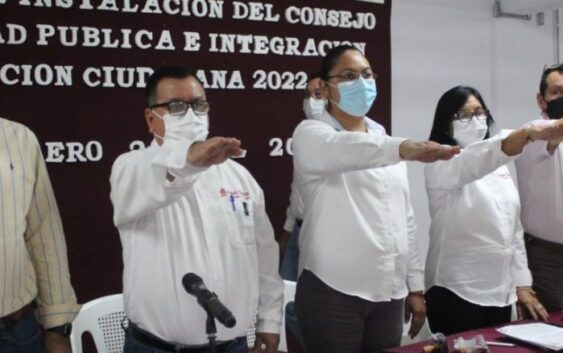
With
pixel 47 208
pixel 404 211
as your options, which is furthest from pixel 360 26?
pixel 47 208

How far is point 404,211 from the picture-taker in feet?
7.72

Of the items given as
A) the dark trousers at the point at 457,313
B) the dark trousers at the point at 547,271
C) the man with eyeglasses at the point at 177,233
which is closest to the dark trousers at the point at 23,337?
the man with eyeglasses at the point at 177,233

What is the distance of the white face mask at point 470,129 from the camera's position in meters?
2.67

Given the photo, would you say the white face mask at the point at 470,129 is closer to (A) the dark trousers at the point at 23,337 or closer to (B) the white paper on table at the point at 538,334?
(B) the white paper on table at the point at 538,334

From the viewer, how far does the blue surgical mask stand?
7.61 ft

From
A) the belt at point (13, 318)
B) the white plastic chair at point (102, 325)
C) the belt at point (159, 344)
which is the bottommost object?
the white plastic chair at point (102, 325)

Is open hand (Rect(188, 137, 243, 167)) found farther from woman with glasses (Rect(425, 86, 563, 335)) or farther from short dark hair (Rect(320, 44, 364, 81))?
woman with glasses (Rect(425, 86, 563, 335))

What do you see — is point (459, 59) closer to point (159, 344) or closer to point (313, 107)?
point (313, 107)

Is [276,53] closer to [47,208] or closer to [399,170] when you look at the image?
[399,170]

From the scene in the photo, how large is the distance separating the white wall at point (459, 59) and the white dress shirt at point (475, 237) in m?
1.59

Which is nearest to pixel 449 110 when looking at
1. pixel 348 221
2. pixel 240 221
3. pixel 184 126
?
pixel 348 221

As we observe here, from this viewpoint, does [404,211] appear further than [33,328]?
Yes

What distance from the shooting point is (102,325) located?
8.53ft

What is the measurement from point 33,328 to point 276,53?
7.04 ft
